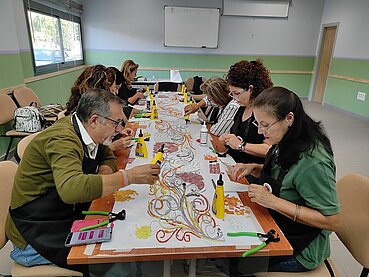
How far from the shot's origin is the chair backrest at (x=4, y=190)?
4.05 feet

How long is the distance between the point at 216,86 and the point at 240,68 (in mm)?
593

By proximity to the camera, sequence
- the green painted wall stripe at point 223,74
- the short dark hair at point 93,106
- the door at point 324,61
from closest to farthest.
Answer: the short dark hair at point 93,106 < the green painted wall stripe at point 223,74 < the door at point 324,61

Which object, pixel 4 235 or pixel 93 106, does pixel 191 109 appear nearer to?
pixel 93 106

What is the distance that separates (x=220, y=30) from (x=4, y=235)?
702 cm

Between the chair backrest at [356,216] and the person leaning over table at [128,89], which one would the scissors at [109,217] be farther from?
the person leaning over table at [128,89]

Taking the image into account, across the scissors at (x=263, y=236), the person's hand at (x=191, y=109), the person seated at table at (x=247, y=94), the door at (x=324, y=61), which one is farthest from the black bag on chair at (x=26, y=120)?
the door at (x=324, y=61)

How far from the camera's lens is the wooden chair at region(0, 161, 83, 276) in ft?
3.72

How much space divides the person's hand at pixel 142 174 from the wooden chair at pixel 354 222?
2.12 ft

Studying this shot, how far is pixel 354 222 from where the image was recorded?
1229mm

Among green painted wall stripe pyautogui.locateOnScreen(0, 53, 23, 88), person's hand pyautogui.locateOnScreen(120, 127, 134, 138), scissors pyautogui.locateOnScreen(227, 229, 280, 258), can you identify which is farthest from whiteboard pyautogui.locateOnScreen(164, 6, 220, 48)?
scissors pyautogui.locateOnScreen(227, 229, 280, 258)

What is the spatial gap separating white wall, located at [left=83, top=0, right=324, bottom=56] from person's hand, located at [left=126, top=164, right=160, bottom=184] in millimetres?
6584

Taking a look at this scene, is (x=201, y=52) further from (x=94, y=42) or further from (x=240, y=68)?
(x=240, y=68)

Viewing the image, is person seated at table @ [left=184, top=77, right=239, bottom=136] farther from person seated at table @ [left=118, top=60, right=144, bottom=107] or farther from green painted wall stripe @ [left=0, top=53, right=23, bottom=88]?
green painted wall stripe @ [left=0, top=53, right=23, bottom=88]

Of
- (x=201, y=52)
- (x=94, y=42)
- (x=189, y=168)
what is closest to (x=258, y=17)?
(x=201, y=52)
